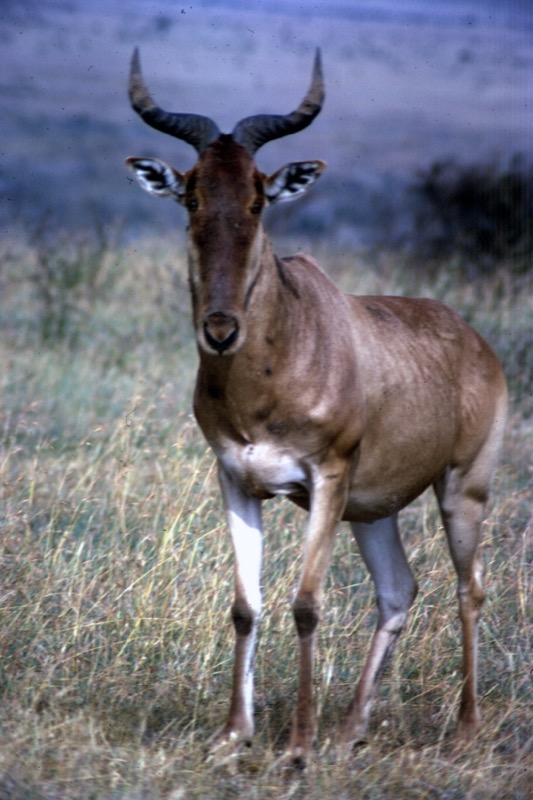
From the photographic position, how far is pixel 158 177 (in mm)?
5758

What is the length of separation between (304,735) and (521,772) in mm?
902

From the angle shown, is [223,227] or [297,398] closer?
[223,227]

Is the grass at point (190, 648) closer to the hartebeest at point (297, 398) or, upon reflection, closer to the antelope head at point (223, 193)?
the hartebeest at point (297, 398)

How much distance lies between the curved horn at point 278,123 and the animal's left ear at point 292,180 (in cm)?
15

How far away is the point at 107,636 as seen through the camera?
6.34 metres

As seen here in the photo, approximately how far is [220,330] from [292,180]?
87cm

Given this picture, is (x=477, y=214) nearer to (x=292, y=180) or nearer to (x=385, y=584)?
(x=385, y=584)

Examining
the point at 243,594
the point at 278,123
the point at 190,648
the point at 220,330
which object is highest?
the point at 278,123

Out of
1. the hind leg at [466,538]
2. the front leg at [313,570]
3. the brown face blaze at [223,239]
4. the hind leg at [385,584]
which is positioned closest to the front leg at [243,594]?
the front leg at [313,570]

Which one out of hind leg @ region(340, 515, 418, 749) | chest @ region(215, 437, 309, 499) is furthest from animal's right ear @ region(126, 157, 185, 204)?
hind leg @ region(340, 515, 418, 749)

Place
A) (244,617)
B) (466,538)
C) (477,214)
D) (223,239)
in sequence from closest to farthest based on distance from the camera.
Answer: (223,239)
(244,617)
(466,538)
(477,214)

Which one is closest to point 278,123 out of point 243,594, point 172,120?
point 172,120

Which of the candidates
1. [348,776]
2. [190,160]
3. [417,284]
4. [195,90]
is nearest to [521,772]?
[348,776]

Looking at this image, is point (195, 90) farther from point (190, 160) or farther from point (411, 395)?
point (411, 395)
